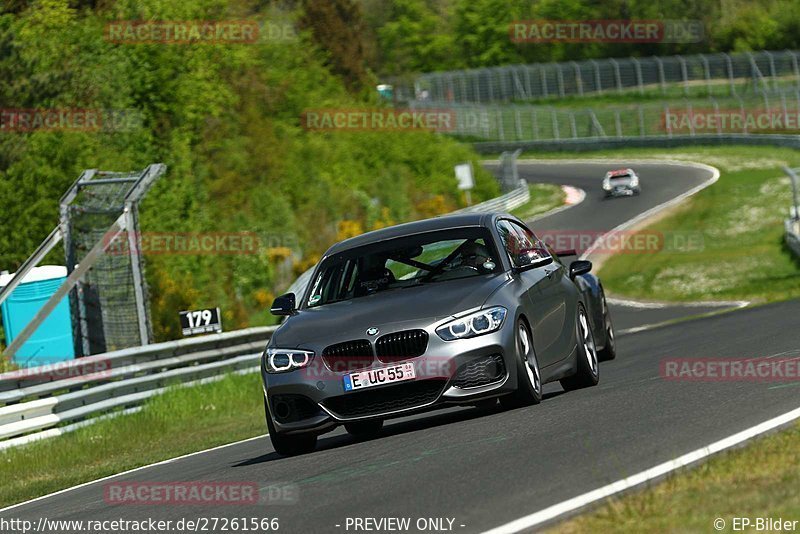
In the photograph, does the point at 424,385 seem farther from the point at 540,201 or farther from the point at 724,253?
the point at 540,201

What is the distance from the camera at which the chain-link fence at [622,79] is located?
8119 cm

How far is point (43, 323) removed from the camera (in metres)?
23.6

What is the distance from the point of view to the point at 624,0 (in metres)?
134

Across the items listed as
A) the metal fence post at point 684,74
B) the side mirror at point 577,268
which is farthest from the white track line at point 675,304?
the metal fence post at point 684,74

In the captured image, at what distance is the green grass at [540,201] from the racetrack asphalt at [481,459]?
150ft

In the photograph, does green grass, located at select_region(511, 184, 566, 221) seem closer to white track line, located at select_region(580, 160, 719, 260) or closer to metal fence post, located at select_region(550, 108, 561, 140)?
white track line, located at select_region(580, 160, 719, 260)

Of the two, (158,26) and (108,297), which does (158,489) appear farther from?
(158,26)

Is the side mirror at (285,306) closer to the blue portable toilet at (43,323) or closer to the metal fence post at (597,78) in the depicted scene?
the blue portable toilet at (43,323)

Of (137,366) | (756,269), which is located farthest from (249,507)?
(756,269)

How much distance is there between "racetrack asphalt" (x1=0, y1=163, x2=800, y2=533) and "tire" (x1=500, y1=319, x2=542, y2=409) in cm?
9

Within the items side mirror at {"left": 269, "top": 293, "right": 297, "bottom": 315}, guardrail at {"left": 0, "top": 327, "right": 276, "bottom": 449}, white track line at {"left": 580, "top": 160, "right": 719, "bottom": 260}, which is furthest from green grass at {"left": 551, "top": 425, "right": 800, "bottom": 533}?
white track line at {"left": 580, "top": 160, "right": 719, "bottom": 260}

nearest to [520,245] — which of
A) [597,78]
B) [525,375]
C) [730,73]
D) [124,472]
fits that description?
[525,375]

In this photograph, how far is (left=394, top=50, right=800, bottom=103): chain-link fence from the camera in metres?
81.2

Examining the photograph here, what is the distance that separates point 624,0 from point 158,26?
309 feet
